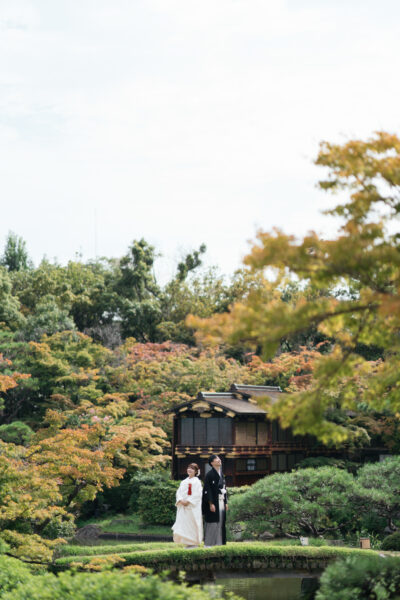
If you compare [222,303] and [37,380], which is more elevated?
[222,303]

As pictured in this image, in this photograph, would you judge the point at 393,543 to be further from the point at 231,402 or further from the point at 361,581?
the point at 231,402

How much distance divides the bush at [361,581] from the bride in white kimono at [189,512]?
295 inches

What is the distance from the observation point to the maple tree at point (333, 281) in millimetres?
7105

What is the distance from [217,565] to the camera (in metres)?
15.6

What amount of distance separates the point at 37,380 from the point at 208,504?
16213 millimetres

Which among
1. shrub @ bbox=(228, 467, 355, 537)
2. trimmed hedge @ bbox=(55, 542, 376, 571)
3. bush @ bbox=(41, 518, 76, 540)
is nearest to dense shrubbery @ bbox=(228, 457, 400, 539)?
shrub @ bbox=(228, 467, 355, 537)

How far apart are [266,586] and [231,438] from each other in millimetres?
13309

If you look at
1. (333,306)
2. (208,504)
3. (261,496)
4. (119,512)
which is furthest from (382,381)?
(119,512)

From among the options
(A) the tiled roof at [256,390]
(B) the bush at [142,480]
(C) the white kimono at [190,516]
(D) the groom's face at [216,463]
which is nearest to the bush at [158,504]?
(B) the bush at [142,480]

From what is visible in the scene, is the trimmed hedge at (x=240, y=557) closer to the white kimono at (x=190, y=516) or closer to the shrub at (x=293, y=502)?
the white kimono at (x=190, y=516)

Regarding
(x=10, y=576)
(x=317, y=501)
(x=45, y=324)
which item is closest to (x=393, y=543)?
(x=317, y=501)

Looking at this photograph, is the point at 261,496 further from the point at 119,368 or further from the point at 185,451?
the point at 119,368

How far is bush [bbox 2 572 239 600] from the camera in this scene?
691 cm

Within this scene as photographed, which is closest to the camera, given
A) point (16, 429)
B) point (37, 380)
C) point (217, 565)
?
point (217, 565)
